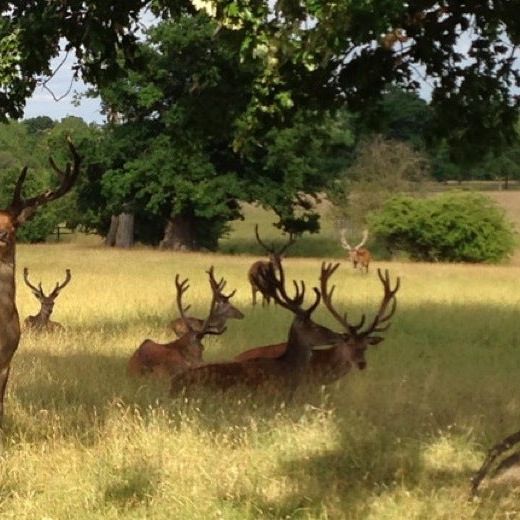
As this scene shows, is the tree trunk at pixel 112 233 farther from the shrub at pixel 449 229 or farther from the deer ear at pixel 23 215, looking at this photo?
the deer ear at pixel 23 215

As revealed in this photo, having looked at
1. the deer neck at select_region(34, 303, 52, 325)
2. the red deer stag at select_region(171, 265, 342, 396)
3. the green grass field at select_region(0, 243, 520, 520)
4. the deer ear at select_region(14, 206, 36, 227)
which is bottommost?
the green grass field at select_region(0, 243, 520, 520)

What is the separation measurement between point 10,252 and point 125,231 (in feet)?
142

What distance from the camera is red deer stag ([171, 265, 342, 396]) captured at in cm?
889

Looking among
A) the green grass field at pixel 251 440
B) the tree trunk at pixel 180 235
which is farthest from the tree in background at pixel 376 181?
the green grass field at pixel 251 440

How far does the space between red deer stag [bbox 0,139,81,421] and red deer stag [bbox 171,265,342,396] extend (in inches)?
87.6

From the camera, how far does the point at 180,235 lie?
153 ft

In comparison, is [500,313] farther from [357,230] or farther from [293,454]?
[357,230]

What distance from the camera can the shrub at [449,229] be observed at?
43.3 m

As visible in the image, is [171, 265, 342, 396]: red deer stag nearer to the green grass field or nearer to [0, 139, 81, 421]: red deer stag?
the green grass field

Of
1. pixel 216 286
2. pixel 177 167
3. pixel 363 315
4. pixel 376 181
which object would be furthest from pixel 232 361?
pixel 376 181

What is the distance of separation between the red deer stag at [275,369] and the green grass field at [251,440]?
208 mm

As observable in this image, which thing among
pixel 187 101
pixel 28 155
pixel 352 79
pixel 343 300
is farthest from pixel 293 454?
pixel 28 155

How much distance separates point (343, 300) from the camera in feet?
71.8

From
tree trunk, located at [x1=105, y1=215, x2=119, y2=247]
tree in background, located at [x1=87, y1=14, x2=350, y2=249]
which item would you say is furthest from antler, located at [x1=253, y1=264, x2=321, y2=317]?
tree trunk, located at [x1=105, y1=215, x2=119, y2=247]
